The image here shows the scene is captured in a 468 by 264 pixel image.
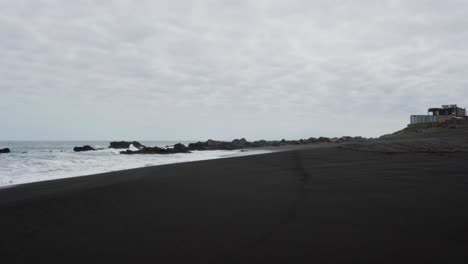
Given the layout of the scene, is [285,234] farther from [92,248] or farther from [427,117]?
[427,117]

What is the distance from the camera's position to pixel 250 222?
317cm

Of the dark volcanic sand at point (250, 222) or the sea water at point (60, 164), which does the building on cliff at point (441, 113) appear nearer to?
the sea water at point (60, 164)

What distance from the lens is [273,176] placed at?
6398 millimetres

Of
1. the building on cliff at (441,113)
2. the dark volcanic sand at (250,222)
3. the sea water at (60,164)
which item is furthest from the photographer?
the building on cliff at (441,113)

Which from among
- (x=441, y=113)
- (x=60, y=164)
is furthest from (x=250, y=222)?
(x=441, y=113)

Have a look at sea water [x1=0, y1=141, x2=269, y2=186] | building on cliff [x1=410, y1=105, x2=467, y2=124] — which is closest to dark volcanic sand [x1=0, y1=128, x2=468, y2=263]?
sea water [x1=0, y1=141, x2=269, y2=186]

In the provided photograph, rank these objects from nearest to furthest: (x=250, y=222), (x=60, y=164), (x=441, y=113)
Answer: (x=250, y=222) < (x=60, y=164) < (x=441, y=113)

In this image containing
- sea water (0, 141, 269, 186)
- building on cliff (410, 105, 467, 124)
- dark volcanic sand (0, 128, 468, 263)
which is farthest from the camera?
building on cliff (410, 105, 467, 124)

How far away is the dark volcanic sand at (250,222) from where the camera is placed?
239 cm

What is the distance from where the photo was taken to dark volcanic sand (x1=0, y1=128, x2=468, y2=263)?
239 centimetres

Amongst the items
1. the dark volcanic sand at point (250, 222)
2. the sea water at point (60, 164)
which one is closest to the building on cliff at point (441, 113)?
the sea water at point (60, 164)

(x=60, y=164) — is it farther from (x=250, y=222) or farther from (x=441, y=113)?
(x=441, y=113)

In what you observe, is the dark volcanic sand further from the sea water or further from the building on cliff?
the building on cliff

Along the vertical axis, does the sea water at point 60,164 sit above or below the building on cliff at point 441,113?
below
